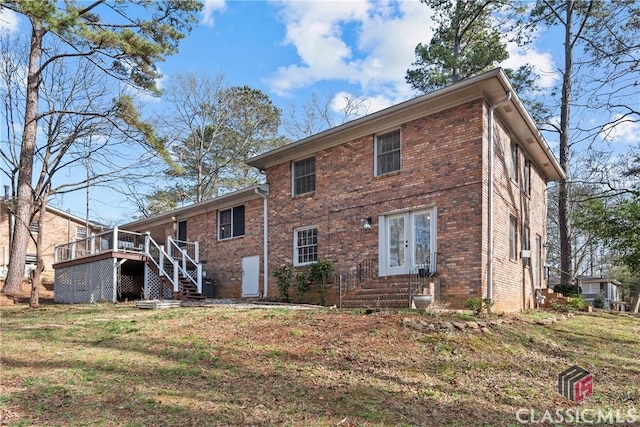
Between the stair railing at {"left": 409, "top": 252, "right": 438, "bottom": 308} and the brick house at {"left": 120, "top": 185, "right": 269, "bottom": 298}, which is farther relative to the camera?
the brick house at {"left": 120, "top": 185, "right": 269, "bottom": 298}

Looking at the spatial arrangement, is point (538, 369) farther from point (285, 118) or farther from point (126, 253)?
point (285, 118)

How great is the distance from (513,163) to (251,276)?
9369 millimetres

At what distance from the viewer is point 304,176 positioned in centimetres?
1447

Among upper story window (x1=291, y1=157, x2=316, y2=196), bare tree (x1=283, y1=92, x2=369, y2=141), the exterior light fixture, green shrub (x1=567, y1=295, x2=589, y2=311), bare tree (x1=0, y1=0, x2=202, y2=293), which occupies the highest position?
bare tree (x1=283, y1=92, x2=369, y2=141)

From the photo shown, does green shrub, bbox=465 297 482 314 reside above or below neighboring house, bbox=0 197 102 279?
below

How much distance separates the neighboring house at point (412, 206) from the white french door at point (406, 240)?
3 cm

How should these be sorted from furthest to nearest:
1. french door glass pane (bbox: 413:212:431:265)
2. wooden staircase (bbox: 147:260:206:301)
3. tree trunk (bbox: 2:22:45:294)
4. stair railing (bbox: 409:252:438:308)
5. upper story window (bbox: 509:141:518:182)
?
tree trunk (bbox: 2:22:45:294)
wooden staircase (bbox: 147:260:206:301)
upper story window (bbox: 509:141:518:182)
french door glass pane (bbox: 413:212:431:265)
stair railing (bbox: 409:252:438:308)

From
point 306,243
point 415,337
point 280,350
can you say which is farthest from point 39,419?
point 306,243

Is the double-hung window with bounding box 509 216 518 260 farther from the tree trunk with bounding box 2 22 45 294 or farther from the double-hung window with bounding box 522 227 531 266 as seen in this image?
the tree trunk with bounding box 2 22 45 294

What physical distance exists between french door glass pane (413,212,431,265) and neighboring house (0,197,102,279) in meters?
23.3

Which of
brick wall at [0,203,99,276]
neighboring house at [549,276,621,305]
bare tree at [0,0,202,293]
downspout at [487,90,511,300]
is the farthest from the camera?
neighboring house at [549,276,621,305]

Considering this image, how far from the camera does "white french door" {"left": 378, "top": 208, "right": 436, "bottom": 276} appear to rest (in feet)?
36.7

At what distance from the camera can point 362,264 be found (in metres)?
12.3

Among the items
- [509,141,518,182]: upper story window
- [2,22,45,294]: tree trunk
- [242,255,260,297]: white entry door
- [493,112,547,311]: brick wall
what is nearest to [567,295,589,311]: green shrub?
[493,112,547,311]: brick wall
